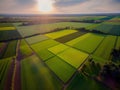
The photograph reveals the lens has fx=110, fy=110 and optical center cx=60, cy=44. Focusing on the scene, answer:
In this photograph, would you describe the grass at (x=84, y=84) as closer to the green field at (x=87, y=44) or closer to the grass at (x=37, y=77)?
the grass at (x=37, y=77)

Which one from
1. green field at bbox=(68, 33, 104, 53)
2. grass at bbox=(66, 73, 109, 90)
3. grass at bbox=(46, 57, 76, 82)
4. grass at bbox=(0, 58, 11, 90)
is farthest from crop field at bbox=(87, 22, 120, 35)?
grass at bbox=(0, 58, 11, 90)

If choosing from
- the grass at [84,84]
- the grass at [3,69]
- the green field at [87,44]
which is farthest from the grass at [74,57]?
the grass at [3,69]

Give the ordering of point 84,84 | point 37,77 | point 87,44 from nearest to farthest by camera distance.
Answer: point 84,84 < point 37,77 < point 87,44

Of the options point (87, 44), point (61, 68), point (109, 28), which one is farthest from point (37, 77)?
point (109, 28)

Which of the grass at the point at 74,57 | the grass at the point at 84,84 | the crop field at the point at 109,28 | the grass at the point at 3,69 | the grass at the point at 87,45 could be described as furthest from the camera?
the crop field at the point at 109,28

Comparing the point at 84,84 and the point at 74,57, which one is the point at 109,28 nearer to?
the point at 74,57

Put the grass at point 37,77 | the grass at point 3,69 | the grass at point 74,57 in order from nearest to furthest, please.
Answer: the grass at point 37,77
the grass at point 3,69
the grass at point 74,57
